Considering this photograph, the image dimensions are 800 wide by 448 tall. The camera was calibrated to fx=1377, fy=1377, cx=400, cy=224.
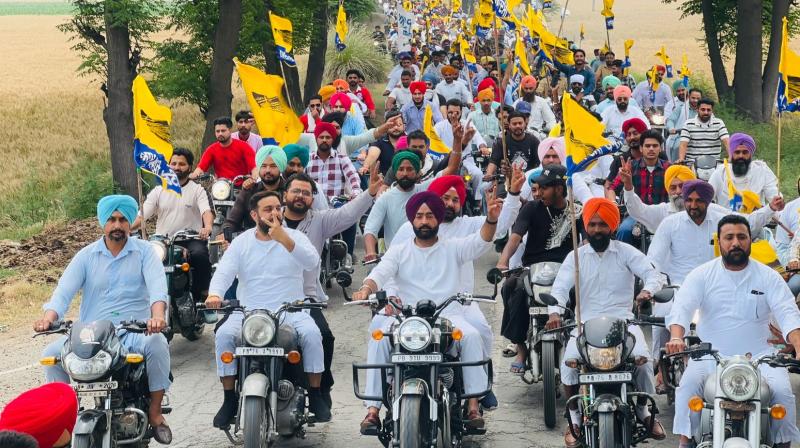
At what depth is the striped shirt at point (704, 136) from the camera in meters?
17.4

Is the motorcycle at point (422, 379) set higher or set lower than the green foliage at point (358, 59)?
A: lower

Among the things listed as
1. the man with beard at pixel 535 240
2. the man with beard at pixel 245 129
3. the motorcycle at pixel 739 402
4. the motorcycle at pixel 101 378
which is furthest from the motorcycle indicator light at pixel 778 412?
the man with beard at pixel 245 129

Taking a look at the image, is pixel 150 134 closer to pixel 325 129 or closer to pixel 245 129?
pixel 325 129

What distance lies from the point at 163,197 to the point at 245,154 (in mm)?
2466


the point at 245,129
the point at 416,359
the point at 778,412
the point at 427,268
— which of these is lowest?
the point at 778,412

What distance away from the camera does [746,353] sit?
822cm

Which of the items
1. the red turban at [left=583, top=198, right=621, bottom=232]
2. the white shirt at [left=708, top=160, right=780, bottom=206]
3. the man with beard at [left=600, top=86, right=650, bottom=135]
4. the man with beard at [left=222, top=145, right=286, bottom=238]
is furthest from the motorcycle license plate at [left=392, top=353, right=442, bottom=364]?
the man with beard at [left=600, top=86, right=650, bottom=135]

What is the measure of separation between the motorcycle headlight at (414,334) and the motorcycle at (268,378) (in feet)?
2.52

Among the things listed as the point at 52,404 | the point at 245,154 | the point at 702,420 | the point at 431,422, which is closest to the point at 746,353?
the point at 702,420

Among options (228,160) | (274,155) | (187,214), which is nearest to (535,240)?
(274,155)

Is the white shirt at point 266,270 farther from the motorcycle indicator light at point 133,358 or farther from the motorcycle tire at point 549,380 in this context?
the motorcycle tire at point 549,380

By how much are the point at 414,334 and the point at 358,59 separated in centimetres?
3764

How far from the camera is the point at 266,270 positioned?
30.8 feet

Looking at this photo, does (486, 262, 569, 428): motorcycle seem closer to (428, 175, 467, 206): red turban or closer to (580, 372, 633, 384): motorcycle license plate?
(428, 175, 467, 206): red turban
